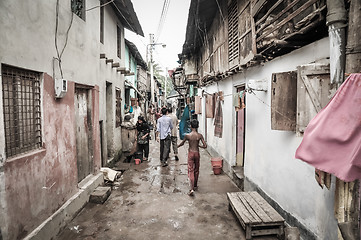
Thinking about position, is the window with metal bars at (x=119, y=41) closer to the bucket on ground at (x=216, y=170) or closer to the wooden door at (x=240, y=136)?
the wooden door at (x=240, y=136)

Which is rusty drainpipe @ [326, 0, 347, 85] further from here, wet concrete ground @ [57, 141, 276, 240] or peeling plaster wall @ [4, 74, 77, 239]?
peeling plaster wall @ [4, 74, 77, 239]

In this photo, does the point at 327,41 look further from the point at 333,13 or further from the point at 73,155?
the point at 73,155

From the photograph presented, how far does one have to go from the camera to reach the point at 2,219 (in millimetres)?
3082

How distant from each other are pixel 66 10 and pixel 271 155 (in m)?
5.66

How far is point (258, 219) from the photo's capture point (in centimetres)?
409

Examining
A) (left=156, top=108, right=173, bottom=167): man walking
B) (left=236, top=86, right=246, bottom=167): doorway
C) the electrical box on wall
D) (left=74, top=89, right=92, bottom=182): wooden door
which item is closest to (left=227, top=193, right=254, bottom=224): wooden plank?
(left=236, top=86, right=246, bottom=167): doorway

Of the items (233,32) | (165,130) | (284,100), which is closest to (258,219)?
(284,100)

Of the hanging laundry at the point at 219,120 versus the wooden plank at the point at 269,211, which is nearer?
the wooden plank at the point at 269,211

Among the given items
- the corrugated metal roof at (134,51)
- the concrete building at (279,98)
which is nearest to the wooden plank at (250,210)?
the concrete building at (279,98)

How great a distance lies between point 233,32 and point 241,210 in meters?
5.64

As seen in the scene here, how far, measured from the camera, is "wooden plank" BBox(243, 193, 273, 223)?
13.4ft

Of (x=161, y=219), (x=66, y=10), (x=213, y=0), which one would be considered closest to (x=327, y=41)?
(x=161, y=219)

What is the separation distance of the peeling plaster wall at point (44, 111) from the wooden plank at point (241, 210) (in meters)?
3.66

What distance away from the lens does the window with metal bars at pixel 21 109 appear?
3449mm
